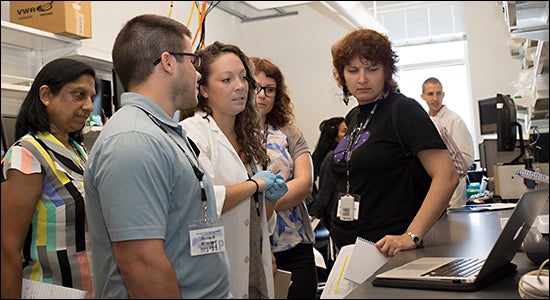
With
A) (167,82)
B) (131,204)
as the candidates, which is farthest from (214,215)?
(167,82)

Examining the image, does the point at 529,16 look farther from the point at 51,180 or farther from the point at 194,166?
the point at 51,180

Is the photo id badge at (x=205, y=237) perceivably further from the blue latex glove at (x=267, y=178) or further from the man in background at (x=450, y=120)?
the man in background at (x=450, y=120)

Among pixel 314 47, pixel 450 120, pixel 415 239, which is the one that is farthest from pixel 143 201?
pixel 314 47

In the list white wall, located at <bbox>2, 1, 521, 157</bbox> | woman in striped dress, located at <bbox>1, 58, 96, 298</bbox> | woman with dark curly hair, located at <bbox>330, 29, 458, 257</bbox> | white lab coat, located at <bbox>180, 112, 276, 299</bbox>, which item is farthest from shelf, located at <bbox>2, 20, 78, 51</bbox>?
woman with dark curly hair, located at <bbox>330, 29, 458, 257</bbox>

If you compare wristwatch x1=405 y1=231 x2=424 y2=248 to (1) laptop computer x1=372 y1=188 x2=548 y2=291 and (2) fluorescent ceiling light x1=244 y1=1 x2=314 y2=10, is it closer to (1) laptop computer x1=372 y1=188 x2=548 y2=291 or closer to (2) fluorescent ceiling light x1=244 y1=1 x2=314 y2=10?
(1) laptop computer x1=372 y1=188 x2=548 y2=291

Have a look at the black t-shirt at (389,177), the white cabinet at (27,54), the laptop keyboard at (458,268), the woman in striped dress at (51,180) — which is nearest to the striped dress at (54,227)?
the woman in striped dress at (51,180)

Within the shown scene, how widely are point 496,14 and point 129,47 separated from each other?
6.28 meters

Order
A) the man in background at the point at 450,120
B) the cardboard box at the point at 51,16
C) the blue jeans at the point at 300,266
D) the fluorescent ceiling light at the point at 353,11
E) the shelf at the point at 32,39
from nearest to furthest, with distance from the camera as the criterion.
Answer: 1. the blue jeans at the point at 300,266
2. the shelf at the point at 32,39
3. the cardboard box at the point at 51,16
4. the man in background at the point at 450,120
5. the fluorescent ceiling light at the point at 353,11

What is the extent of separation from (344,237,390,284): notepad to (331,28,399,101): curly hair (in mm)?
709

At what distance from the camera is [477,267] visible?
1139 millimetres

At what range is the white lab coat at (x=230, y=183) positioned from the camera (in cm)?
152

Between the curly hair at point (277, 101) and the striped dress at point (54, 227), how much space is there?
956 mm

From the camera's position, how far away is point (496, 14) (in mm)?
6695

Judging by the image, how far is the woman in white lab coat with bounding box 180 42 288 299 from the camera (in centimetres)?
155
